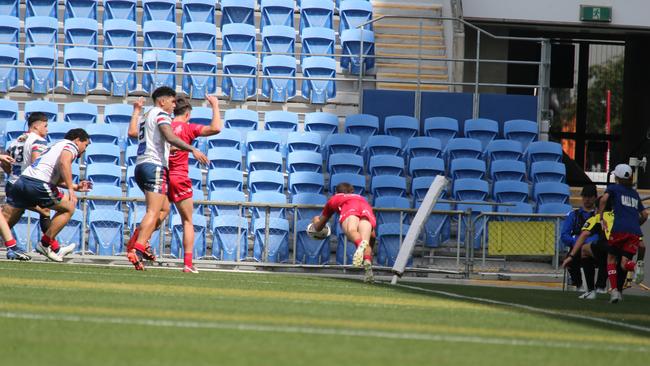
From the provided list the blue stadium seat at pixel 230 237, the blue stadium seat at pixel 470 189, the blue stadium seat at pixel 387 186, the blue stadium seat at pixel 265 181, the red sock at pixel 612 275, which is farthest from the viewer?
the blue stadium seat at pixel 470 189

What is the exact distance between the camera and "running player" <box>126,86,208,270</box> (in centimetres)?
1266

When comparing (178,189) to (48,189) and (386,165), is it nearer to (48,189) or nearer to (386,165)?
(48,189)

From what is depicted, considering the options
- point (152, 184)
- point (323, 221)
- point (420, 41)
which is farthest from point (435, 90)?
point (152, 184)

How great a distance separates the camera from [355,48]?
78.6 feet

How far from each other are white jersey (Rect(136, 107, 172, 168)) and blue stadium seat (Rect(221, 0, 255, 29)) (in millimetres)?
11964

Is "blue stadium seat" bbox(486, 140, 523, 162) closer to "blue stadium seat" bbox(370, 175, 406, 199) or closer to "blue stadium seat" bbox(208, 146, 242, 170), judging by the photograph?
"blue stadium seat" bbox(370, 175, 406, 199)

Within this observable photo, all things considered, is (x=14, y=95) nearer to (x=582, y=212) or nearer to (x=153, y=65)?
(x=153, y=65)

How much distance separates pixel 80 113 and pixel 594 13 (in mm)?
11960

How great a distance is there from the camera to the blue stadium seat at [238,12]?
80.6 ft

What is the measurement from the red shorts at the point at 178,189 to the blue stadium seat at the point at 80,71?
979cm

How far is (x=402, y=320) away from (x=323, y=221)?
21.5 feet

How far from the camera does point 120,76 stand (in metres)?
22.5

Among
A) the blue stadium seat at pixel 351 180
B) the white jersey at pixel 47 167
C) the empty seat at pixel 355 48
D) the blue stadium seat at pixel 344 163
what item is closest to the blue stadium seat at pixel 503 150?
the blue stadium seat at pixel 344 163

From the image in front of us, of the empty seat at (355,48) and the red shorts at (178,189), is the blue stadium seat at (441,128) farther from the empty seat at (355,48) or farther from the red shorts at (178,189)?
the red shorts at (178,189)
